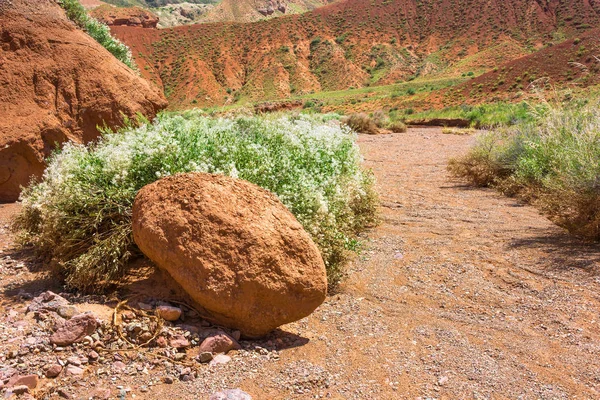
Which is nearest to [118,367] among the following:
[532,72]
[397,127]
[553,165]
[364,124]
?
[553,165]

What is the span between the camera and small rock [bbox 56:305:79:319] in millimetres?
3436

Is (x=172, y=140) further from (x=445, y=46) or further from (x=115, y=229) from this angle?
(x=445, y=46)

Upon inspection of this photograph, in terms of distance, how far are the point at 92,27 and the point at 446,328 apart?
391 inches

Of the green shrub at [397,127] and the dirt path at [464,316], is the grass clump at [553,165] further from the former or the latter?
the green shrub at [397,127]

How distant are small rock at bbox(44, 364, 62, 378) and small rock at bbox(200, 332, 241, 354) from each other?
2.73 feet

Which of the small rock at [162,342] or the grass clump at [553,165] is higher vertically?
the grass clump at [553,165]

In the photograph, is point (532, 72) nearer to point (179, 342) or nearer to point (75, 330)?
point (179, 342)

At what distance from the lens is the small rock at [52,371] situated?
287cm

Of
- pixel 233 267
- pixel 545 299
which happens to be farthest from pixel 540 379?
pixel 233 267

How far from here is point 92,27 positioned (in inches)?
417

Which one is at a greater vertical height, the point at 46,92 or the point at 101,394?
the point at 46,92

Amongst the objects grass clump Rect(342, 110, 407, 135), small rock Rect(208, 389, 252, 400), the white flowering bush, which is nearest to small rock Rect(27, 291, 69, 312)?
the white flowering bush

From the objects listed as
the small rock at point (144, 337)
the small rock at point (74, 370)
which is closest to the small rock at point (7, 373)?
the small rock at point (74, 370)

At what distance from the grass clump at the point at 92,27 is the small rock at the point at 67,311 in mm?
7025
